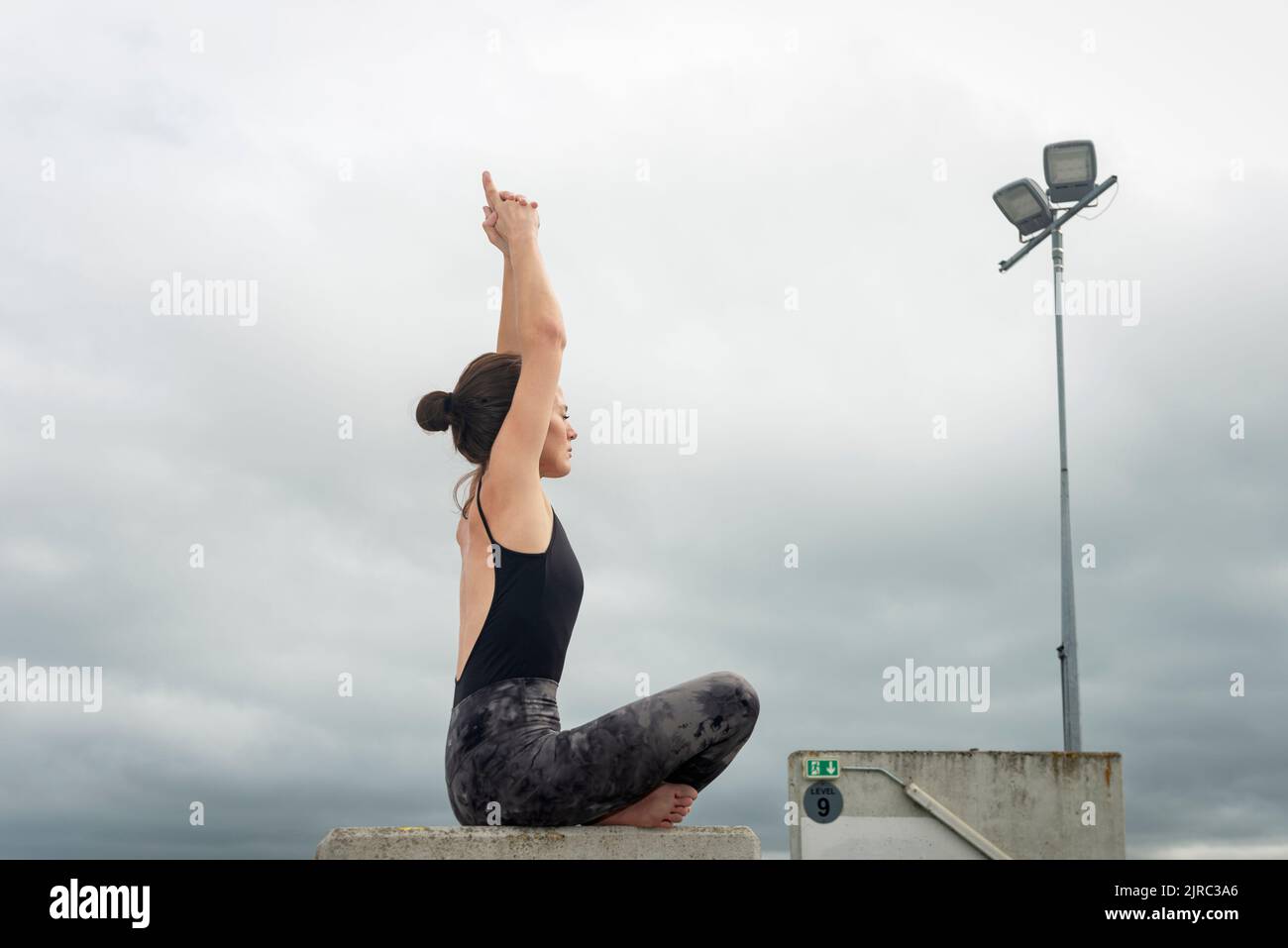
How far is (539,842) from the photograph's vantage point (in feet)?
16.0

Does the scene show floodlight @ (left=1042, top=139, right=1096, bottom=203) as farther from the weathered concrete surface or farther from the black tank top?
the black tank top

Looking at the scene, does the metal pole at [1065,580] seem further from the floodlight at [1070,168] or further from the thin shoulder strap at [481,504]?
the thin shoulder strap at [481,504]

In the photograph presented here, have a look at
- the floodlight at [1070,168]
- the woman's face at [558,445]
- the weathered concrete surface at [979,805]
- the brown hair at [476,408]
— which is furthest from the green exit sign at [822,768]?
the floodlight at [1070,168]

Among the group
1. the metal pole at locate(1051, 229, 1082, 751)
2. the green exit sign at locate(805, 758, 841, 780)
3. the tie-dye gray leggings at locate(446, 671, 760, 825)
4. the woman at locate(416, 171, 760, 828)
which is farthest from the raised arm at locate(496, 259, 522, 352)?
the metal pole at locate(1051, 229, 1082, 751)

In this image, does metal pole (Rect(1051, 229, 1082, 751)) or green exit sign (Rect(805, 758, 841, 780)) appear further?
metal pole (Rect(1051, 229, 1082, 751))

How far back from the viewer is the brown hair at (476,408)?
5664mm

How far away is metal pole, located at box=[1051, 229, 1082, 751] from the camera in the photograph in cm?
1239

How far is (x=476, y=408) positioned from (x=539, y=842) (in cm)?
186

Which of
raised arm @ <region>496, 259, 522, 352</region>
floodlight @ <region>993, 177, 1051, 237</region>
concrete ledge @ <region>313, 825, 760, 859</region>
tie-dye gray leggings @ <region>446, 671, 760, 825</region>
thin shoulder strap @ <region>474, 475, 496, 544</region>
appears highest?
floodlight @ <region>993, 177, 1051, 237</region>

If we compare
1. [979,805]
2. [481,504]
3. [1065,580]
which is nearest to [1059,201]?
[1065,580]

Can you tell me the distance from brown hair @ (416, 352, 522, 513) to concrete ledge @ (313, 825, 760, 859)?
1.46 m
